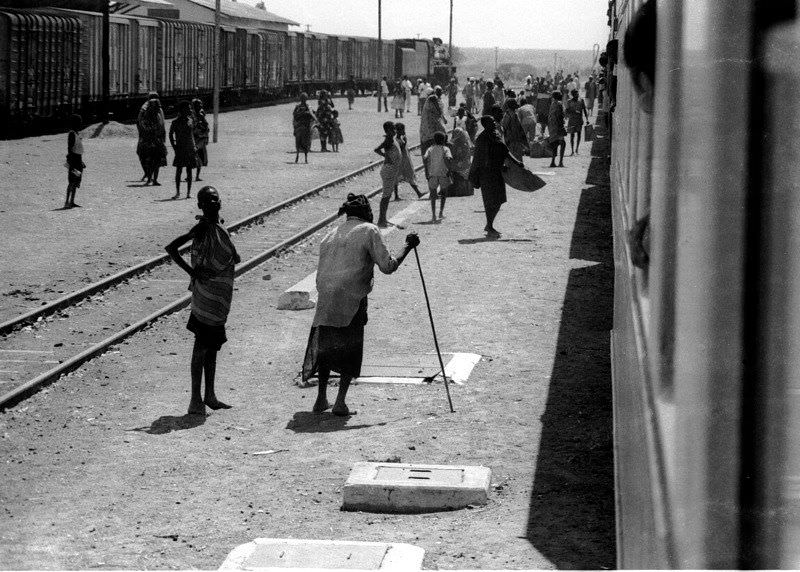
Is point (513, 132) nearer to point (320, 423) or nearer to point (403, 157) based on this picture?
point (403, 157)

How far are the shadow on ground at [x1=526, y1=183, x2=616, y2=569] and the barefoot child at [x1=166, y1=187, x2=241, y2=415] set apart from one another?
214 cm

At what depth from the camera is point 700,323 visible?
5.45 ft

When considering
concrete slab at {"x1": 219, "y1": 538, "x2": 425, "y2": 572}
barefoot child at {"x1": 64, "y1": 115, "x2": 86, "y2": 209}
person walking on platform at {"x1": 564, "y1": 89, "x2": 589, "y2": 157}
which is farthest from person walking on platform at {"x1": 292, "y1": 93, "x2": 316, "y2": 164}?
concrete slab at {"x1": 219, "y1": 538, "x2": 425, "y2": 572}

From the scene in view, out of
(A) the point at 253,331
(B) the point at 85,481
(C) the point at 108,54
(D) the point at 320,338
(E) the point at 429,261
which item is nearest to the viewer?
(B) the point at 85,481

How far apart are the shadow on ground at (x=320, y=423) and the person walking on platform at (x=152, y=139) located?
13.5 m

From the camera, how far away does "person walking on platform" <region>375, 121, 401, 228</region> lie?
59.1ft

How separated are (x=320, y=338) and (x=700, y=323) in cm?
666

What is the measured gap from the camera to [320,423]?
27.3ft

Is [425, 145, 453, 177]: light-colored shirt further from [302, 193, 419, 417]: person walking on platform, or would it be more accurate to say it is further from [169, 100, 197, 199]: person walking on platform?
[302, 193, 419, 417]: person walking on platform

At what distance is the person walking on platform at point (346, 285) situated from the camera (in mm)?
8102

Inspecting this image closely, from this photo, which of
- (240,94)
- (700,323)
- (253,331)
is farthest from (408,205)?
(240,94)

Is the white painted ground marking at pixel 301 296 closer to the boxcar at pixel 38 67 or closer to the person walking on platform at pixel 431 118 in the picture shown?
the person walking on platform at pixel 431 118

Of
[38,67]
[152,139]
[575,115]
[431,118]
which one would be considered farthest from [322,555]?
[38,67]

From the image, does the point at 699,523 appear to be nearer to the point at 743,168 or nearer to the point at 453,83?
the point at 743,168
